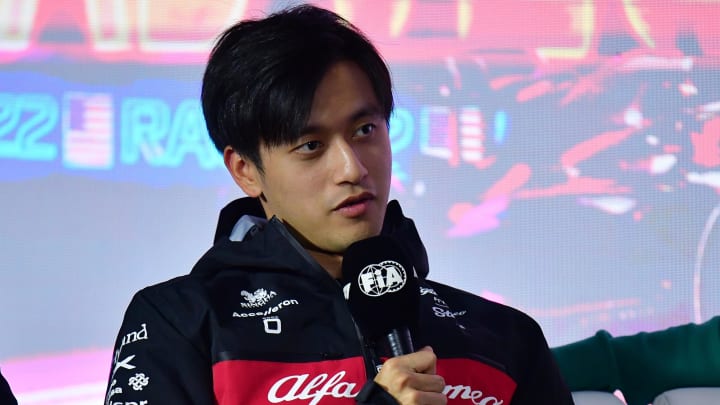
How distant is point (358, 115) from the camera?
137 centimetres

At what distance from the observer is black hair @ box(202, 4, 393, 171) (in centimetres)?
137

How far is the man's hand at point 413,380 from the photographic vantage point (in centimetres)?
116

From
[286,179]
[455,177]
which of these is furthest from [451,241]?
[286,179]

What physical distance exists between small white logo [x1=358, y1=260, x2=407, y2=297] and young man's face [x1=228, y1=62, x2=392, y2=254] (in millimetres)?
85

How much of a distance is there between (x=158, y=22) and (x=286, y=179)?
109cm

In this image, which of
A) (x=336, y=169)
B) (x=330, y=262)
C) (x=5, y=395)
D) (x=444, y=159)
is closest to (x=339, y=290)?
(x=330, y=262)

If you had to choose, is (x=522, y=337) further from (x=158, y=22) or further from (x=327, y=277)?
(x=158, y=22)

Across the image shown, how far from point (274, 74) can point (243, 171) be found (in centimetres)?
15

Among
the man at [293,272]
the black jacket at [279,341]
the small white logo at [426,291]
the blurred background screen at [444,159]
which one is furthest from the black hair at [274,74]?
the blurred background screen at [444,159]

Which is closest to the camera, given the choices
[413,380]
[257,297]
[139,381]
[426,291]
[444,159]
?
[413,380]

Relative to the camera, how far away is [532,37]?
7.97 feet

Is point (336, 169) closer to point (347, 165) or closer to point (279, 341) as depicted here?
point (347, 165)

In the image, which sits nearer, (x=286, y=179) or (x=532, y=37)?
(x=286, y=179)

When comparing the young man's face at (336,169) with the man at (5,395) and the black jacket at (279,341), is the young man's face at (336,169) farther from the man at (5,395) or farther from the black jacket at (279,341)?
the man at (5,395)
